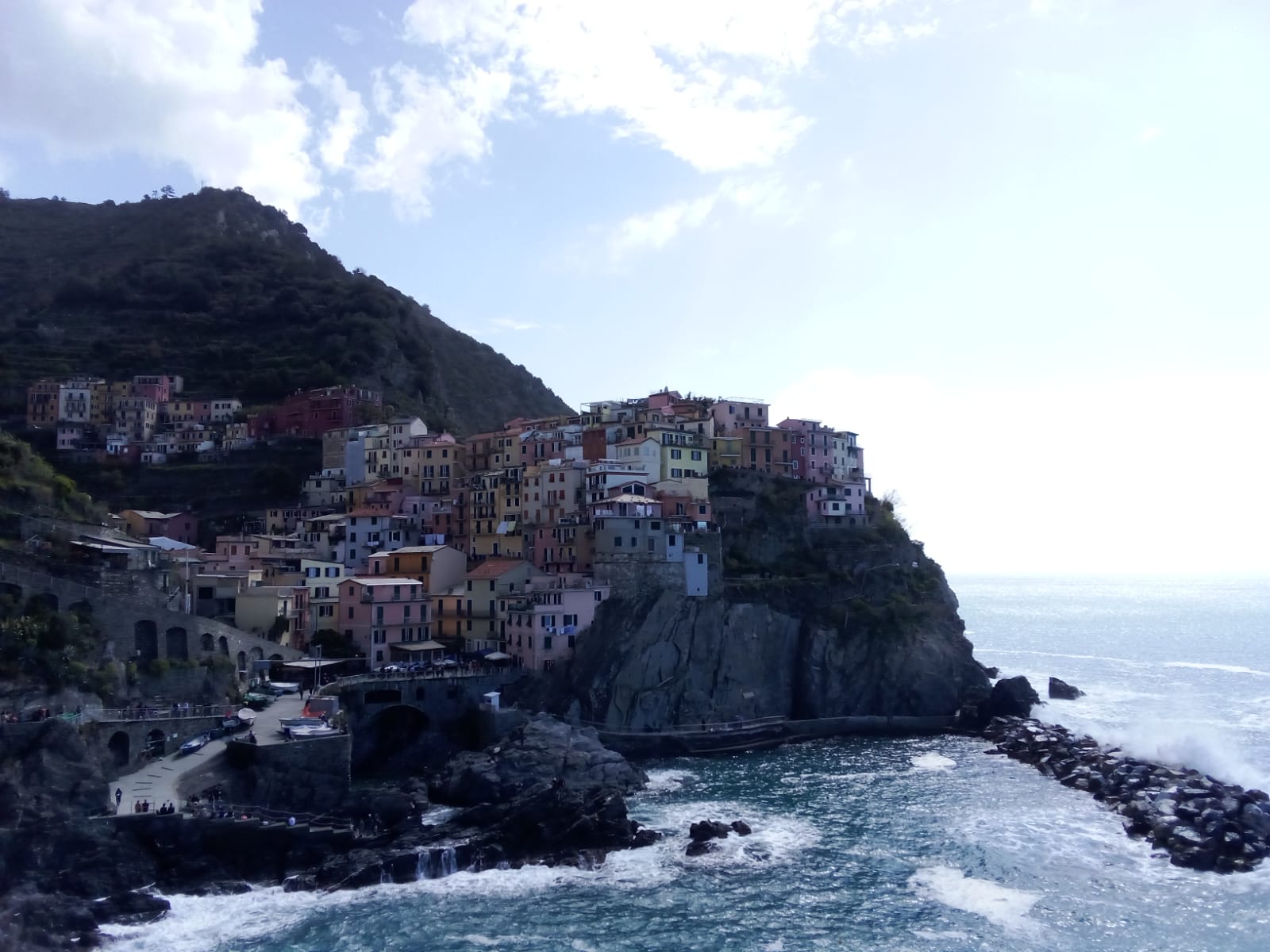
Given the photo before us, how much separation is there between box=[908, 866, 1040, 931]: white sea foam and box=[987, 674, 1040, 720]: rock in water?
30.4m

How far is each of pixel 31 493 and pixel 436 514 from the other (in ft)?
109

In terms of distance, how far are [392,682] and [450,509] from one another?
26910mm

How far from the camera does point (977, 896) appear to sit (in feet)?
135

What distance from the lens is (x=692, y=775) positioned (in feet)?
193

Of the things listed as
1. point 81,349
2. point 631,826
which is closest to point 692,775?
point 631,826

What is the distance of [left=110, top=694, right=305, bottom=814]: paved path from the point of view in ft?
139

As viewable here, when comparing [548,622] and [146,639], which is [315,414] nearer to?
[548,622]

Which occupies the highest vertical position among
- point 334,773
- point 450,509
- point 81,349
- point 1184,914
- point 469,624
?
point 81,349

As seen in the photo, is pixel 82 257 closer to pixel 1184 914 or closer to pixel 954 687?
pixel 954 687

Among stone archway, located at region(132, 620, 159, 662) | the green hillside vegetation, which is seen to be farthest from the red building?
stone archway, located at region(132, 620, 159, 662)

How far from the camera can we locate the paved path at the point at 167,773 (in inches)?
1672

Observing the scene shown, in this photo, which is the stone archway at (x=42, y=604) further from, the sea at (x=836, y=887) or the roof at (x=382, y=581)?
the roof at (x=382, y=581)

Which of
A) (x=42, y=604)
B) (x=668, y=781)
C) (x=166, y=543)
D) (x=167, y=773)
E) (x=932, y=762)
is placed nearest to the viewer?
(x=167, y=773)

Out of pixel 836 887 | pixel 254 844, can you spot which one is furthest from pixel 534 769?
pixel 836 887
